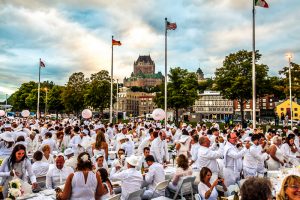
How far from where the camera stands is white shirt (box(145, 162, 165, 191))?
26.5 feet

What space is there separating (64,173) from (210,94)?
11666 centimetres

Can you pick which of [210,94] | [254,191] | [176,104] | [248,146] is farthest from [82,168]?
[210,94]

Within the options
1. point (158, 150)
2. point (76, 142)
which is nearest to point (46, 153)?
point (76, 142)

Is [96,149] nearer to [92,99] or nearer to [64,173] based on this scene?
[64,173]

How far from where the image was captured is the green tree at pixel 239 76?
44281mm

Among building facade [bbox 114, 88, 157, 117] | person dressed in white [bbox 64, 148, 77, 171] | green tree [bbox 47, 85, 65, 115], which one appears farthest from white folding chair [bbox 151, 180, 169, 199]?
building facade [bbox 114, 88, 157, 117]

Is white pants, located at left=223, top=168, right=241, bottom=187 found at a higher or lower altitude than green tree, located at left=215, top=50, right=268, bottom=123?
lower

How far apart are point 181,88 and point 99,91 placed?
68.4ft

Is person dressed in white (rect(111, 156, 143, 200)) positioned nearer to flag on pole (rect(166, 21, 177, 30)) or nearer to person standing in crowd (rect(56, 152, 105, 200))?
person standing in crowd (rect(56, 152, 105, 200))

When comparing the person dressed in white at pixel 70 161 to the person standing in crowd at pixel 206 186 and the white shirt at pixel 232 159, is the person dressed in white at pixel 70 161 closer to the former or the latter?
the person standing in crowd at pixel 206 186

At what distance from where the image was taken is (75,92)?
71.1m

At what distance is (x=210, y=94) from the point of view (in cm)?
12156

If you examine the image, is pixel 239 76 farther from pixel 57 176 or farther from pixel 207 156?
pixel 57 176

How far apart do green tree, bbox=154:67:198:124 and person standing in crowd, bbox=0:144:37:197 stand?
144 ft
